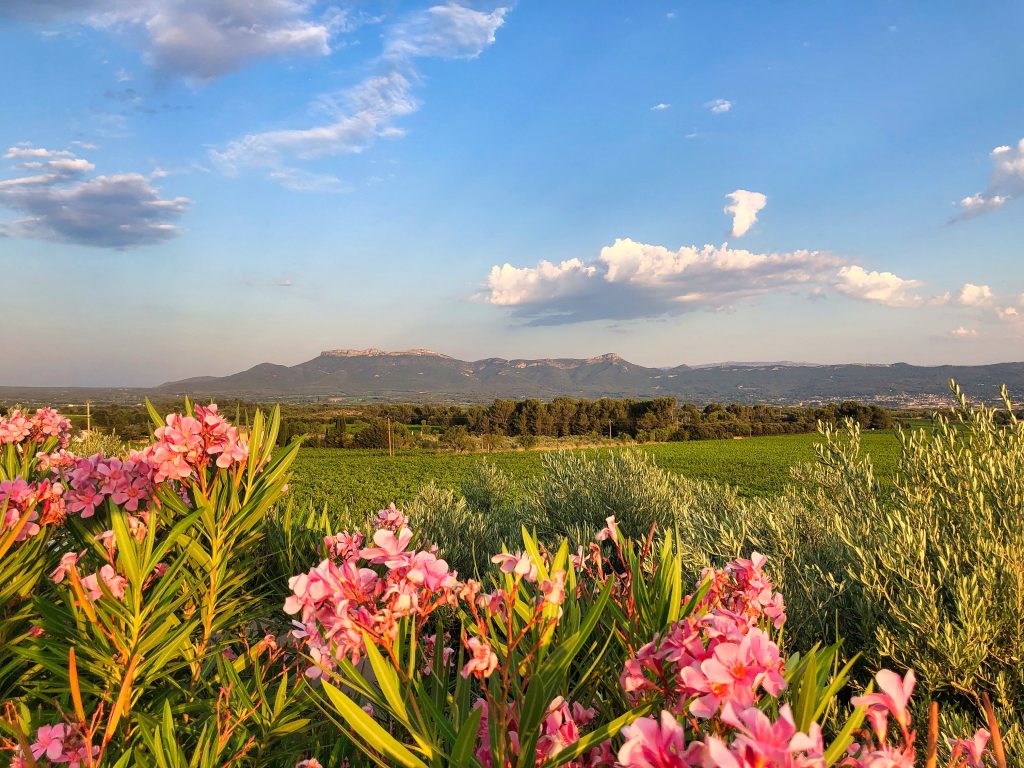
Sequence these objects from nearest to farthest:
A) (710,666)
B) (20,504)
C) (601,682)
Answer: (710,666)
(601,682)
(20,504)

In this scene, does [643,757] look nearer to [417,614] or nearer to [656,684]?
[656,684]

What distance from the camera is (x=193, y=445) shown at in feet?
6.84

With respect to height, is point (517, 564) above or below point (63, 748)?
above

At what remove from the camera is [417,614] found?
136cm

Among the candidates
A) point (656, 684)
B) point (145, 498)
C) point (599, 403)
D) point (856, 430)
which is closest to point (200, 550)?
point (145, 498)

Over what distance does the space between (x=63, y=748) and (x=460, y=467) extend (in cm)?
3970

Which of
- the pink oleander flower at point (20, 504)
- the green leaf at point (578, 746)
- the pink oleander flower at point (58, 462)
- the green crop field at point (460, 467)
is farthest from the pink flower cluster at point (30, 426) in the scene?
the green crop field at point (460, 467)

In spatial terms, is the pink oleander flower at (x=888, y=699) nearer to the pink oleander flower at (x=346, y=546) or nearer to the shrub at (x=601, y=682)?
the shrub at (x=601, y=682)

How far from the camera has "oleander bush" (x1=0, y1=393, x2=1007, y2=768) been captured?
1.01m

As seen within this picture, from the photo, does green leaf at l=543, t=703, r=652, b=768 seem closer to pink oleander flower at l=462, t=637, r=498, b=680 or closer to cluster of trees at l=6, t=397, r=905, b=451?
pink oleander flower at l=462, t=637, r=498, b=680

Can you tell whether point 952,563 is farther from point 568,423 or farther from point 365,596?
point 568,423

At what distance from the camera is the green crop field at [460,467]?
29047 millimetres

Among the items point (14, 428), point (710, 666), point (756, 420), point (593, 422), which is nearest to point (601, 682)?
point (710, 666)

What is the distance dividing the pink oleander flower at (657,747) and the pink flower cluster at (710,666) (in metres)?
0.06
